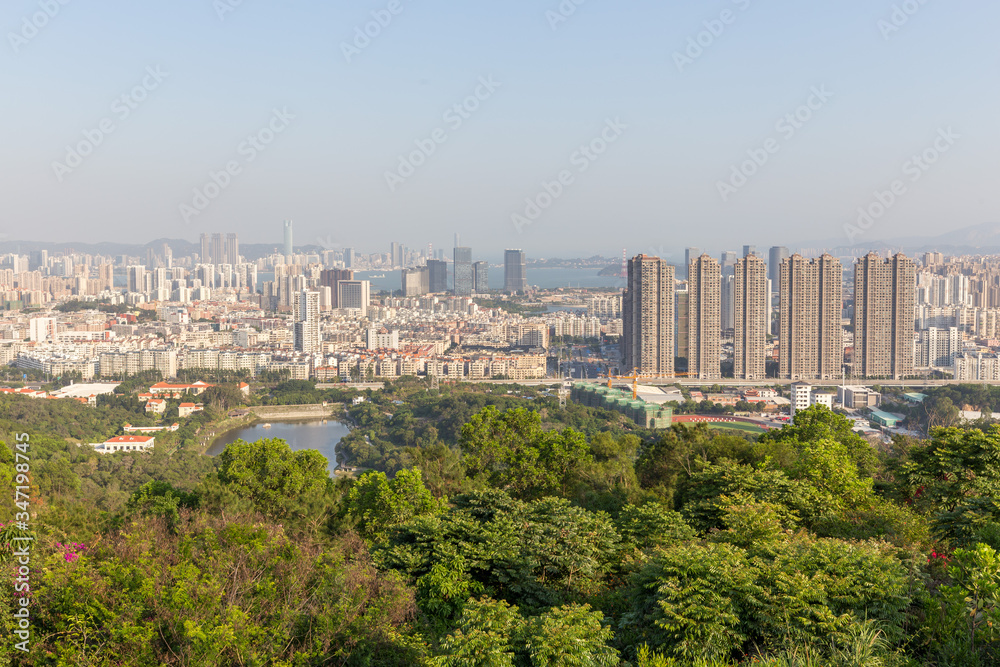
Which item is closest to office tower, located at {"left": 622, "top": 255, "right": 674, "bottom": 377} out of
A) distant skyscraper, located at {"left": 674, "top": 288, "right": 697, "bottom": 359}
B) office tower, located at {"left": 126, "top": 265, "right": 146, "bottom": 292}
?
distant skyscraper, located at {"left": 674, "top": 288, "right": 697, "bottom": 359}

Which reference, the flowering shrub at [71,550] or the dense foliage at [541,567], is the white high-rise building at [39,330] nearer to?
the dense foliage at [541,567]

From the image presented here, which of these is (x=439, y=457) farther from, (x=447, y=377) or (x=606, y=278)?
(x=606, y=278)

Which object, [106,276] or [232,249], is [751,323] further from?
[232,249]

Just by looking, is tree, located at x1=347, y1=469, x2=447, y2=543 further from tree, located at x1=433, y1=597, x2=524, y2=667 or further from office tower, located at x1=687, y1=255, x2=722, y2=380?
office tower, located at x1=687, y1=255, x2=722, y2=380

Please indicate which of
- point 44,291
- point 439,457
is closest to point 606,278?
point 44,291

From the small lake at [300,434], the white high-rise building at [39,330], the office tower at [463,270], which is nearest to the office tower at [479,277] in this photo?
the office tower at [463,270]
